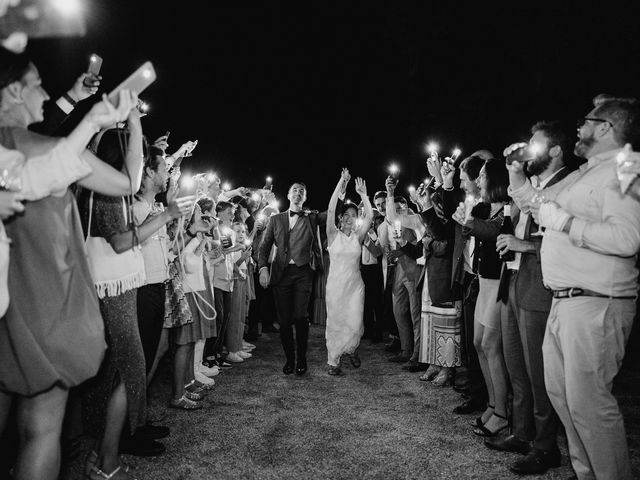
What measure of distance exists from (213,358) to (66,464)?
120 inches

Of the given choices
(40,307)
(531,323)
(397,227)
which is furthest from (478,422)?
(40,307)

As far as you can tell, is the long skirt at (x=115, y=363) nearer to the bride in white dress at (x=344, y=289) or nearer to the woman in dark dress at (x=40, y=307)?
the woman in dark dress at (x=40, y=307)

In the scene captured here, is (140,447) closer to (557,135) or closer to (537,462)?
(537,462)

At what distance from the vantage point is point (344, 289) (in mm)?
6047

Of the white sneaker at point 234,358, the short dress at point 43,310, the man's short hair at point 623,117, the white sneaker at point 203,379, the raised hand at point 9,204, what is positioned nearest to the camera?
the raised hand at point 9,204

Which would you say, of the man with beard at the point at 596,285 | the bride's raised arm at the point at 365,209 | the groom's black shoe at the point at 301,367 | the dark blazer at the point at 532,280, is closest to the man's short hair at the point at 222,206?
the bride's raised arm at the point at 365,209

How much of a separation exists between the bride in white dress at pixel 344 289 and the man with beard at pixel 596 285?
3.27 metres

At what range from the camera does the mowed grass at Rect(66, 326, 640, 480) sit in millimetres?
3170

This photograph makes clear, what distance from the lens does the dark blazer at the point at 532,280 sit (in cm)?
327

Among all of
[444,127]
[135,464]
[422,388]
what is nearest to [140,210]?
[135,464]

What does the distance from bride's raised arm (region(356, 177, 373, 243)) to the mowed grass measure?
1853 mm

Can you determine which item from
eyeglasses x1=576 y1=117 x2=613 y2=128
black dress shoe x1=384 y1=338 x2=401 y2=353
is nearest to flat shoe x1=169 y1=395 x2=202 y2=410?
black dress shoe x1=384 y1=338 x2=401 y2=353

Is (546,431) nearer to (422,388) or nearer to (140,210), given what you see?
(422,388)

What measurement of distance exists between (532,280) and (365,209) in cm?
292
